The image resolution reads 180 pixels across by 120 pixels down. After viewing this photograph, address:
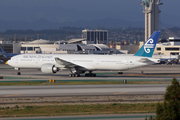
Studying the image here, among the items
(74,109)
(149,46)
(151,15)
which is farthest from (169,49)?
(74,109)

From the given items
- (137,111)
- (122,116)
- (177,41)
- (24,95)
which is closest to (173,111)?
(122,116)

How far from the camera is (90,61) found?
2192 inches

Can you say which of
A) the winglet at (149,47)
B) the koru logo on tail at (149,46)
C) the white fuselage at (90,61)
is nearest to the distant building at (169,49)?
the winglet at (149,47)

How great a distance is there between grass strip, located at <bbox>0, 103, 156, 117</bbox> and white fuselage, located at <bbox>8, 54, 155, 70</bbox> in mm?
27381

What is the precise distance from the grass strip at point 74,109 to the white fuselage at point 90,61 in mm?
27381

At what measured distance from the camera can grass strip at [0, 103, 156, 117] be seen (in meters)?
23.6

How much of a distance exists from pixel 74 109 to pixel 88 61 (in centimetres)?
3088

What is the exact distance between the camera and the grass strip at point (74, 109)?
2359 cm

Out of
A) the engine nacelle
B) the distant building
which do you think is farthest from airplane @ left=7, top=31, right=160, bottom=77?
the distant building

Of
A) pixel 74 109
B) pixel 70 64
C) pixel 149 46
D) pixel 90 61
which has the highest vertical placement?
pixel 149 46

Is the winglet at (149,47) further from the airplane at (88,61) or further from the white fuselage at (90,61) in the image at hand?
the white fuselage at (90,61)

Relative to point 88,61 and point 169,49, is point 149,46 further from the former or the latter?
point 169,49

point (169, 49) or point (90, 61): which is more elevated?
point (169, 49)

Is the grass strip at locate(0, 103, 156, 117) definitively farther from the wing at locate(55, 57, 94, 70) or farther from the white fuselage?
the wing at locate(55, 57, 94, 70)
